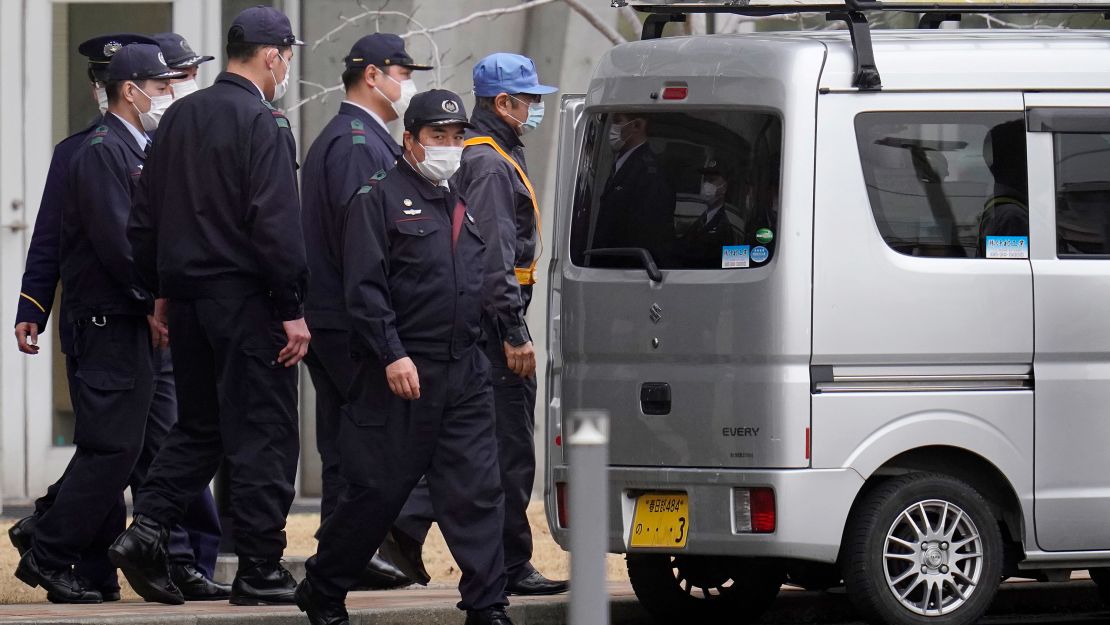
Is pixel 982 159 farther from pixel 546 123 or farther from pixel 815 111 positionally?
pixel 546 123

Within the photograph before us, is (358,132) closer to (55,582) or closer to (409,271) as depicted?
(409,271)

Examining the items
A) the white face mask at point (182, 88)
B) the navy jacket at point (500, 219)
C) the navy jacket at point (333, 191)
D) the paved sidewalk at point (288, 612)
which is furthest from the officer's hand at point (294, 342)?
the white face mask at point (182, 88)

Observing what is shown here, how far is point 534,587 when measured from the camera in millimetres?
8500

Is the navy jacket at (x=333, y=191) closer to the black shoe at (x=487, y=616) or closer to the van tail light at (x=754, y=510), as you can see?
the black shoe at (x=487, y=616)

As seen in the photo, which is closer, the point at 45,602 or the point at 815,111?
the point at 815,111

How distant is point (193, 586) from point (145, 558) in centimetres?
53

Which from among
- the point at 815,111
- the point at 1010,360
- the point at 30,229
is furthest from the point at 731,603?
the point at 30,229

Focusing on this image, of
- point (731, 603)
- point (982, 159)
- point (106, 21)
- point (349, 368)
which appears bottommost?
point (731, 603)

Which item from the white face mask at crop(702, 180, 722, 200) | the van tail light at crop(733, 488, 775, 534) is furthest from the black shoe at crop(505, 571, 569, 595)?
the white face mask at crop(702, 180, 722, 200)

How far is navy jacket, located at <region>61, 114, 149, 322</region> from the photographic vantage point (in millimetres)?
8117

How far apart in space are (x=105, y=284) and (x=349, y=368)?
995 millimetres

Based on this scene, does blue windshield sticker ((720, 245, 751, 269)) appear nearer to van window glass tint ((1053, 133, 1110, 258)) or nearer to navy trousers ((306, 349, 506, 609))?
navy trousers ((306, 349, 506, 609))

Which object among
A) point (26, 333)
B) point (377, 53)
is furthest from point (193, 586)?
point (377, 53)

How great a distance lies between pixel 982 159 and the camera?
7.38 m
